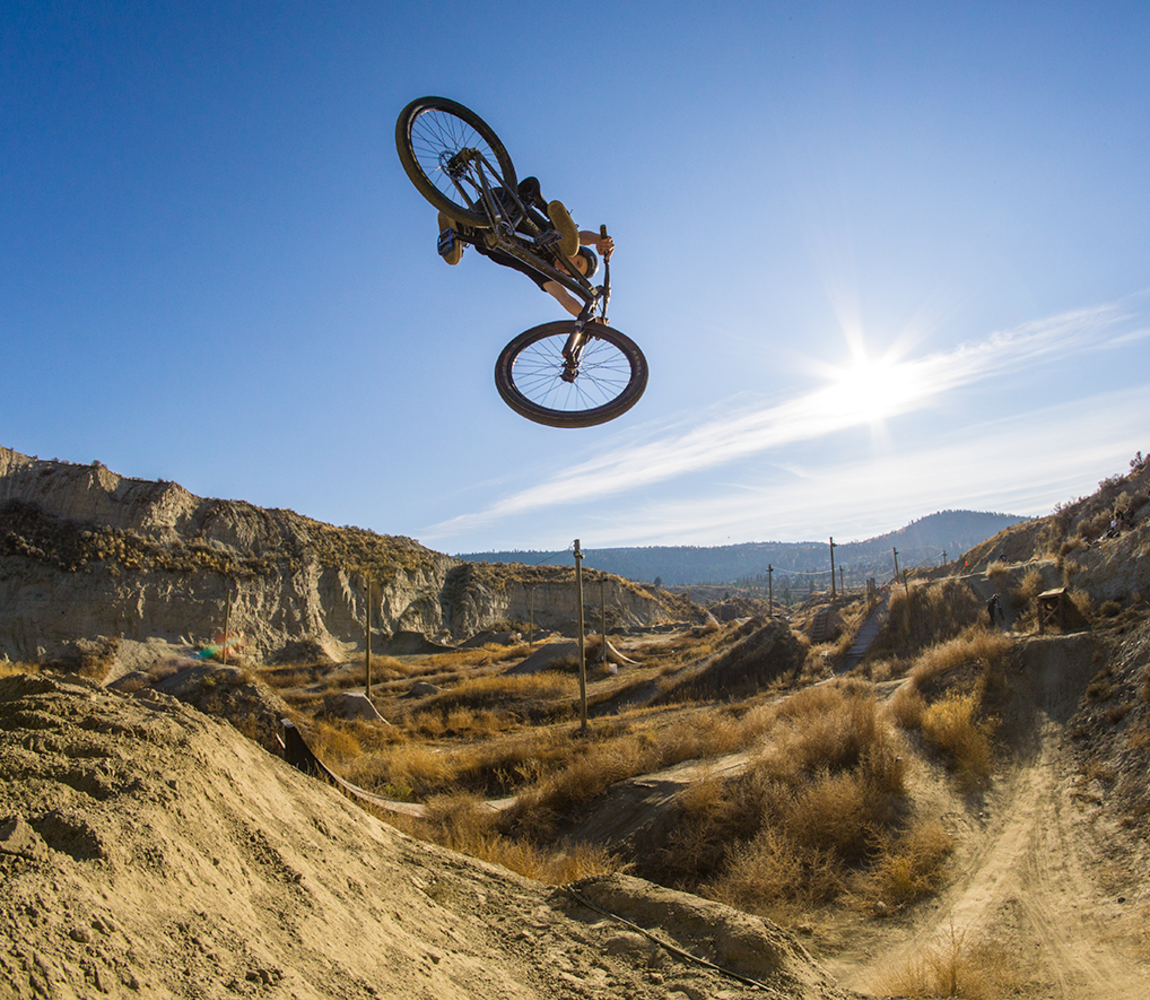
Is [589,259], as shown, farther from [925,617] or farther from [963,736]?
[925,617]

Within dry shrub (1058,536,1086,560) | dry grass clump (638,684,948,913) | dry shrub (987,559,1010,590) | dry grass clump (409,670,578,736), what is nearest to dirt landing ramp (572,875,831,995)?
dry grass clump (638,684,948,913)

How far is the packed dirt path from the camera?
6.48m

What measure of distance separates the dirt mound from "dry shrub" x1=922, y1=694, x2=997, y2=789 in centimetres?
915

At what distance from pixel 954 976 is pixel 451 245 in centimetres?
937

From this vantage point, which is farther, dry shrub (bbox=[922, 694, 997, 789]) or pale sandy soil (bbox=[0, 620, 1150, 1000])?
dry shrub (bbox=[922, 694, 997, 789])

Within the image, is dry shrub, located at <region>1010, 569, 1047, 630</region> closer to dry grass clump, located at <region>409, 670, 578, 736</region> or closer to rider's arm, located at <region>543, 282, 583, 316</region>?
dry grass clump, located at <region>409, 670, 578, 736</region>

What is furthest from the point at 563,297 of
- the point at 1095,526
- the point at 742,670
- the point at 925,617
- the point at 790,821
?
the point at 1095,526

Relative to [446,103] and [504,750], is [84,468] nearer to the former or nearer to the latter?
[504,750]

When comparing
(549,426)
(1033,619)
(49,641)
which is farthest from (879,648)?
(49,641)

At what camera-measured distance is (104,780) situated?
408 cm

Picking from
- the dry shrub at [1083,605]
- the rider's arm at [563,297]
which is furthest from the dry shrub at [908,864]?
the dry shrub at [1083,605]

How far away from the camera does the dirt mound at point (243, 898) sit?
2.75 meters

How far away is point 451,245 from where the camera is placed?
290 inches

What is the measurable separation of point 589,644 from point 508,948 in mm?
37272
